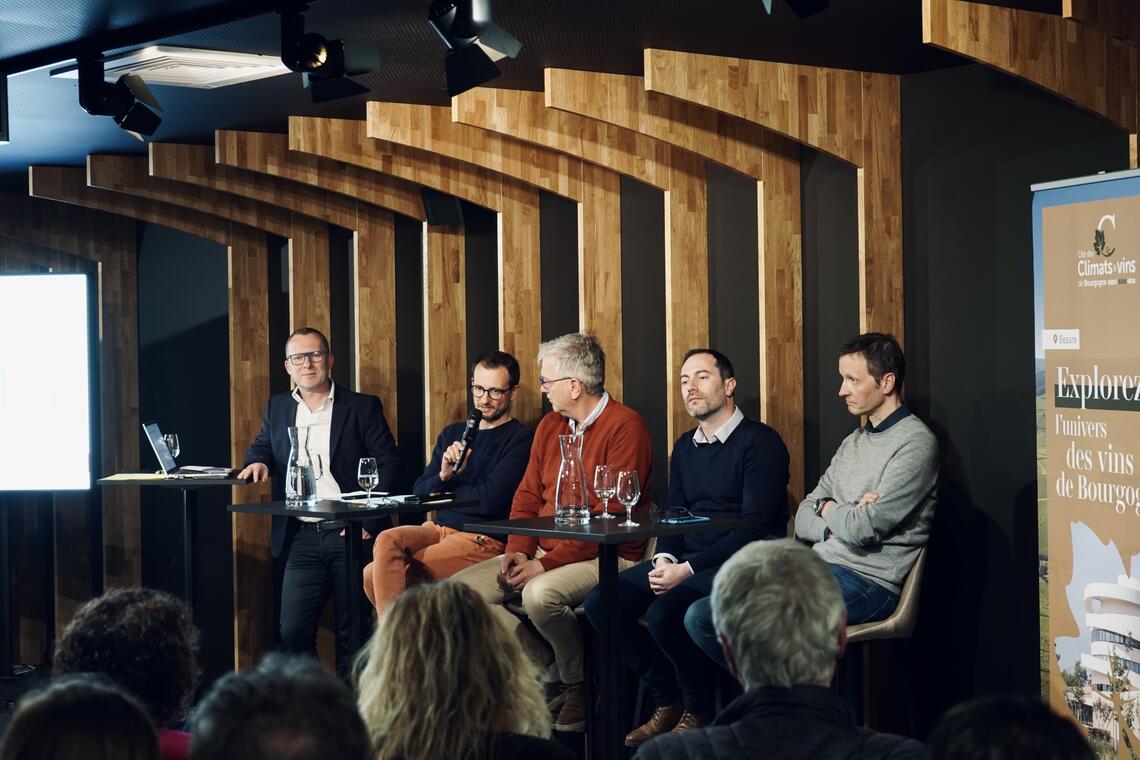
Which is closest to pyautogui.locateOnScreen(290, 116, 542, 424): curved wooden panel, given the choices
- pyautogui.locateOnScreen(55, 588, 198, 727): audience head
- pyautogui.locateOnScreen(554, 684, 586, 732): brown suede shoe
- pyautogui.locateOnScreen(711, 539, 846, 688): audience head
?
pyautogui.locateOnScreen(554, 684, 586, 732): brown suede shoe

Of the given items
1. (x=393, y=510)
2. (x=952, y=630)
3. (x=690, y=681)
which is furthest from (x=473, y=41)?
(x=952, y=630)

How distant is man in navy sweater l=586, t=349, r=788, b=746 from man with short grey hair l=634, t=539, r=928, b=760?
2600mm

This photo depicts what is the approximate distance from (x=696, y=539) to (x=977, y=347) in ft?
4.39

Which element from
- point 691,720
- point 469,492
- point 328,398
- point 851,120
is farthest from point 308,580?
point 851,120

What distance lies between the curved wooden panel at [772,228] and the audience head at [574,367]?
2.35 ft

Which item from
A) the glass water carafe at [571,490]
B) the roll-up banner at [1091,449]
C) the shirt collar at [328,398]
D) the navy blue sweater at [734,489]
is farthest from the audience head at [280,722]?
the shirt collar at [328,398]

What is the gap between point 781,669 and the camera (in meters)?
2.21

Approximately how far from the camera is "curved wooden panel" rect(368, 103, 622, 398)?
20.8 ft

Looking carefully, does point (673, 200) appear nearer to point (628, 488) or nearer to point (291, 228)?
point (628, 488)

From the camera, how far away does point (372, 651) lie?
2258 mm

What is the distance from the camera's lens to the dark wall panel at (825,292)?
18.5ft

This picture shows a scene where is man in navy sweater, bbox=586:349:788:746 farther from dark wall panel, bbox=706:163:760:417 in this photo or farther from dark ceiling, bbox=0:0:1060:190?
dark ceiling, bbox=0:0:1060:190

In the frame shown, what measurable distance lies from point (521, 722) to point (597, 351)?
355cm

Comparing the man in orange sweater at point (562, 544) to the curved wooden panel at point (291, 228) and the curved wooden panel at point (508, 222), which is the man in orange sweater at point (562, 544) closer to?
the curved wooden panel at point (508, 222)
